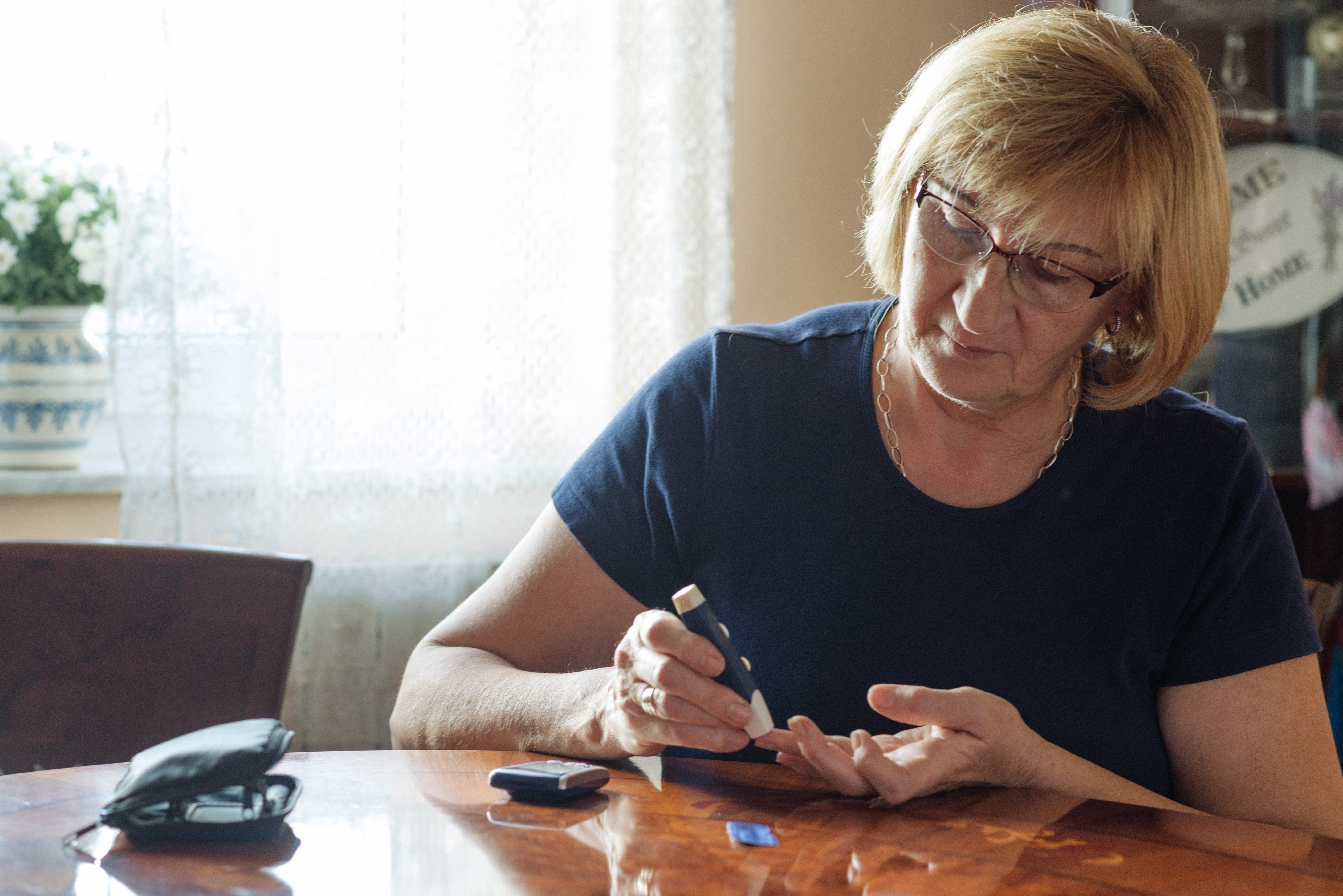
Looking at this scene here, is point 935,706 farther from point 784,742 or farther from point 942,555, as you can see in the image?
point 942,555

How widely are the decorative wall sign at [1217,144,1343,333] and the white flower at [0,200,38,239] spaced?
2323 millimetres

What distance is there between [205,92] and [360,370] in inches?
21.4

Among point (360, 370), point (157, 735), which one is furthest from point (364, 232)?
point (157, 735)

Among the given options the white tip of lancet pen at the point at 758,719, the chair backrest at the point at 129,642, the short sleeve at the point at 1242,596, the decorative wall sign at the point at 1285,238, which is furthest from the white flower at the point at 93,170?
the decorative wall sign at the point at 1285,238

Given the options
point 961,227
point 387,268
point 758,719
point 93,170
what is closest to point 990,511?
point 961,227

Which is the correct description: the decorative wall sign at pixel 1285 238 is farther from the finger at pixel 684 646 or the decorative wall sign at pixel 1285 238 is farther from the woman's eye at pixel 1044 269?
the finger at pixel 684 646

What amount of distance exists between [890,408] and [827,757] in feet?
1.48

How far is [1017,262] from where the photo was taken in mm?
1018

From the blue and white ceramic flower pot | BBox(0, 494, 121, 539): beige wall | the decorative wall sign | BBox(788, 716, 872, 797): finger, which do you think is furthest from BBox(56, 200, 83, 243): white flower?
the decorative wall sign

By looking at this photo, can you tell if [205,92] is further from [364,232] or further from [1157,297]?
[1157,297]

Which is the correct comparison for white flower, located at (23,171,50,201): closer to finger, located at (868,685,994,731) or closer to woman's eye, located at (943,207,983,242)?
woman's eye, located at (943,207,983,242)

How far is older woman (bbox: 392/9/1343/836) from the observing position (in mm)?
1002

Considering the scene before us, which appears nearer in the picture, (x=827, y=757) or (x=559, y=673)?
(x=827, y=757)

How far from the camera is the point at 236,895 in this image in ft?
2.14
